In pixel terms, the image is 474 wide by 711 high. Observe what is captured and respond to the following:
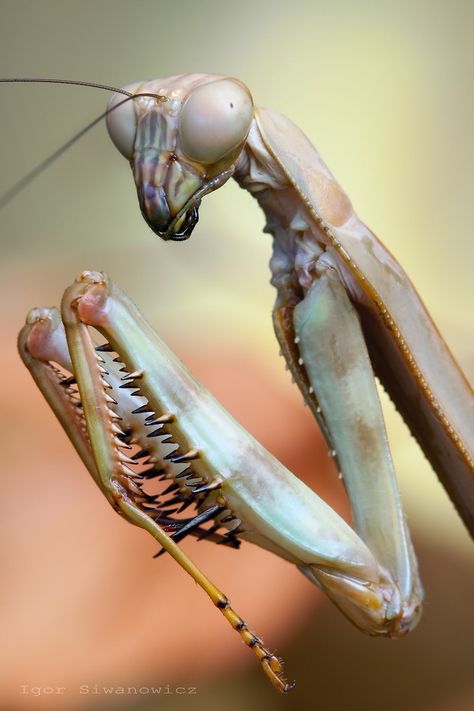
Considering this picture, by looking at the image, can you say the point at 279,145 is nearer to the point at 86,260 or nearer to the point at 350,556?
the point at 350,556

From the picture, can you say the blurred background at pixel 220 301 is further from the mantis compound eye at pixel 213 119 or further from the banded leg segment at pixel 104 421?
the mantis compound eye at pixel 213 119

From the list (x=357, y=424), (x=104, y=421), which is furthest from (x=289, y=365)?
(x=104, y=421)

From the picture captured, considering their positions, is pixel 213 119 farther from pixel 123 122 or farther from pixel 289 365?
pixel 289 365

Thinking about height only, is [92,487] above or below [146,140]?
below

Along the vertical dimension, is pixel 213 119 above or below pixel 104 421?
above

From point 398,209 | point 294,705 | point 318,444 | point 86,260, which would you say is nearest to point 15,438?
point 86,260

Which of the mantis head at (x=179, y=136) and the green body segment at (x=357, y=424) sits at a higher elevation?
the mantis head at (x=179, y=136)

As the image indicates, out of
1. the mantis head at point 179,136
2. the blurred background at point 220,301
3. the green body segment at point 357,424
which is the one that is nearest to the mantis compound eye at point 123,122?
the mantis head at point 179,136
